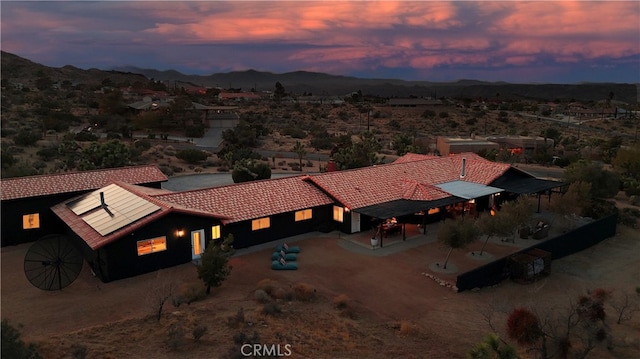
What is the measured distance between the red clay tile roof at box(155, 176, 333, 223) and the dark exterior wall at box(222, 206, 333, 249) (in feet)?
2.14

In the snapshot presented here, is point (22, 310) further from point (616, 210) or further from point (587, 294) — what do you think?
point (616, 210)

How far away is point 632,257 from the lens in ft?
98.2

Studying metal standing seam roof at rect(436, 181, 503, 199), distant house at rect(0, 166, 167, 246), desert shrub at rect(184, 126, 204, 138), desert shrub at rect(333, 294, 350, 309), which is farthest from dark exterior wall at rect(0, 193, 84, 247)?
desert shrub at rect(184, 126, 204, 138)

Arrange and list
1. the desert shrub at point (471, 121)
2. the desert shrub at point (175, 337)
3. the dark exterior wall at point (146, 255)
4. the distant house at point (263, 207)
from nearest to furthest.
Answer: the desert shrub at point (175, 337)
the dark exterior wall at point (146, 255)
the distant house at point (263, 207)
the desert shrub at point (471, 121)

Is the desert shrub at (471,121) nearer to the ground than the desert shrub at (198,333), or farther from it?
farther from it

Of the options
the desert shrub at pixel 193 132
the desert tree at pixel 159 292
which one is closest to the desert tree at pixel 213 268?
the desert tree at pixel 159 292

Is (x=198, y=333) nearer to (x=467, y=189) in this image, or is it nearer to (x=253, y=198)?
(x=253, y=198)

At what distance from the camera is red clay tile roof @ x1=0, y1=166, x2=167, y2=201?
3031 centimetres

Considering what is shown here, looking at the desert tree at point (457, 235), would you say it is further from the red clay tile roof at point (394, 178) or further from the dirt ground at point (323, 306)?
the red clay tile roof at point (394, 178)

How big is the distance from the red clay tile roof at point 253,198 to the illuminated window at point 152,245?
3.09m

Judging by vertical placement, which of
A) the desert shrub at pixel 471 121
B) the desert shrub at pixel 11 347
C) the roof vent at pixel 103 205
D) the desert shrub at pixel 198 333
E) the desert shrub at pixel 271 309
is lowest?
the desert shrub at pixel 271 309

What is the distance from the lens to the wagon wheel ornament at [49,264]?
75.2ft

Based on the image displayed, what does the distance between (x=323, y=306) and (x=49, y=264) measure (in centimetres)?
1396

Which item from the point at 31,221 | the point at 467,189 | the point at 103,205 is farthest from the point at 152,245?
the point at 467,189
